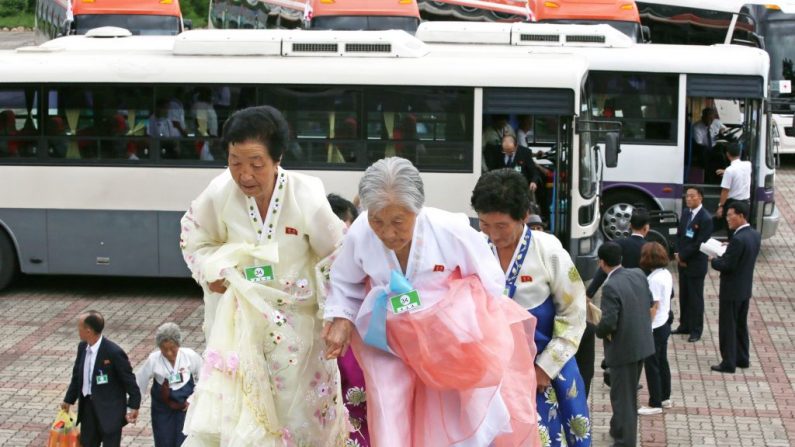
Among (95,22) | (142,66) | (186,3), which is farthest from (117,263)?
(186,3)

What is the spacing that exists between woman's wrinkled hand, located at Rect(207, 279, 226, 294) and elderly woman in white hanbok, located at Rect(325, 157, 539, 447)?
535 mm

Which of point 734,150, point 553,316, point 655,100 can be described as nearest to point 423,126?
point 655,100

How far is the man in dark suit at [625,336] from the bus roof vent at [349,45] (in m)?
5.43

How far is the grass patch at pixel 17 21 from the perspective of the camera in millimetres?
48656

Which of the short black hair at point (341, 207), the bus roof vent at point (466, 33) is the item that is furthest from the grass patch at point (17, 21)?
the short black hair at point (341, 207)

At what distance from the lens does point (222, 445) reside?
18.4ft

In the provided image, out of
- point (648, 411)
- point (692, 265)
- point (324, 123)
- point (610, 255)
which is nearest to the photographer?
point (610, 255)

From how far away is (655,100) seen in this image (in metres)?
17.1

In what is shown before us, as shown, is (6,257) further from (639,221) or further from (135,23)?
(135,23)

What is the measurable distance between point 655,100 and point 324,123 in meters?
4.75

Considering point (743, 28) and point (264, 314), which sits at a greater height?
point (743, 28)

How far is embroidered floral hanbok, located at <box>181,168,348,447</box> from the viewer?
18.6 feet

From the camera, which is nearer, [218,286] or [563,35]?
[218,286]

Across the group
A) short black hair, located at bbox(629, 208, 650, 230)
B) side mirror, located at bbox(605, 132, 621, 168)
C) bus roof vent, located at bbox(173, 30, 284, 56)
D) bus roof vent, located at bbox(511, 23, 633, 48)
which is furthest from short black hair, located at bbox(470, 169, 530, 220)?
bus roof vent, located at bbox(511, 23, 633, 48)
